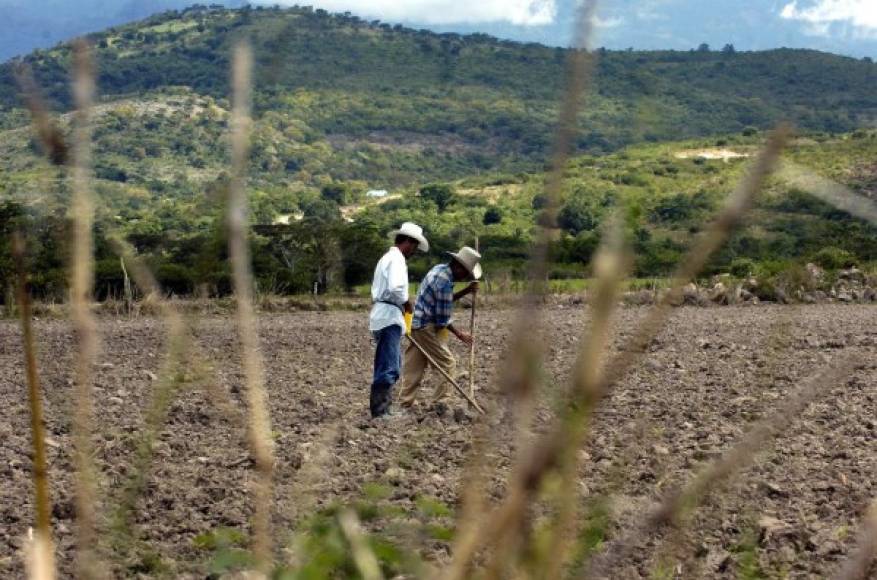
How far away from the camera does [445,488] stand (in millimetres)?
6176

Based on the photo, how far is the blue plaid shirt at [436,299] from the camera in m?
9.68

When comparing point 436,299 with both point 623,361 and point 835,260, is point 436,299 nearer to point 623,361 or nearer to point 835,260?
point 623,361

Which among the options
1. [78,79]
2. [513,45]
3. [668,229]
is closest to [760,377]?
[668,229]

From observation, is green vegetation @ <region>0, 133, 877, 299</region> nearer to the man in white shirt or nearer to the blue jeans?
the man in white shirt

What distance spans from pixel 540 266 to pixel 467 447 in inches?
265

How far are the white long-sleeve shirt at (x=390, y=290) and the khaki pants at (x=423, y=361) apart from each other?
0.61 m

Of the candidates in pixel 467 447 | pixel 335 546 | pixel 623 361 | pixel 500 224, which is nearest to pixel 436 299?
pixel 467 447

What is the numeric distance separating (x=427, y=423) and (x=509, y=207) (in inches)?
1757

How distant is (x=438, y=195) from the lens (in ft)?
191

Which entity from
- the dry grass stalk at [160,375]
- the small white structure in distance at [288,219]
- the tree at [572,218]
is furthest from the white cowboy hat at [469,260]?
the small white structure in distance at [288,219]

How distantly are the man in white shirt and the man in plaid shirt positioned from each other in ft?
1.43

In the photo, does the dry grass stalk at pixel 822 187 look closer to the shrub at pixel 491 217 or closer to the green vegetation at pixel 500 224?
the green vegetation at pixel 500 224

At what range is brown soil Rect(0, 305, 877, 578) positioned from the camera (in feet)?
13.9

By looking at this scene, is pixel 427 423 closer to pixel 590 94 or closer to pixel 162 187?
pixel 590 94
